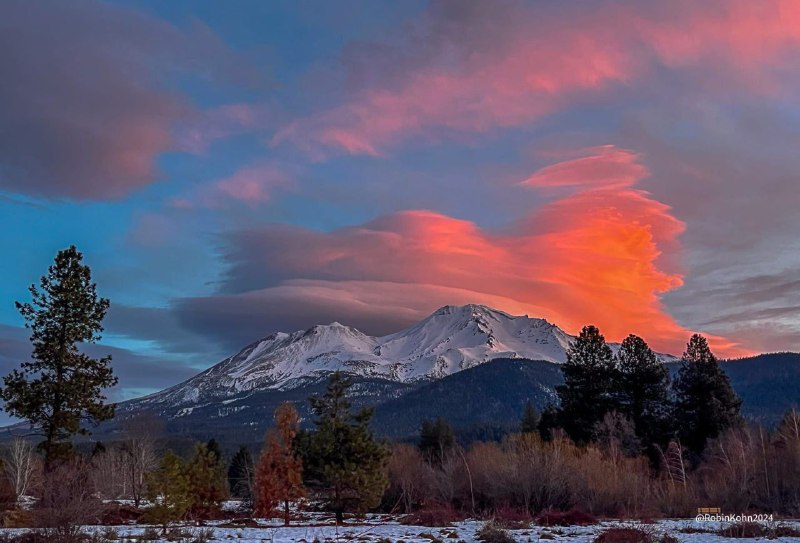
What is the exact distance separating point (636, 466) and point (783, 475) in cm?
1023

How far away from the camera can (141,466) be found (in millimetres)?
62312

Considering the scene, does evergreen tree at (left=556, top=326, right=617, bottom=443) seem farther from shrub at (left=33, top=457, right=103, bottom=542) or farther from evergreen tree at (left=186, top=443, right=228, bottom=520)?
shrub at (left=33, top=457, right=103, bottom=542)

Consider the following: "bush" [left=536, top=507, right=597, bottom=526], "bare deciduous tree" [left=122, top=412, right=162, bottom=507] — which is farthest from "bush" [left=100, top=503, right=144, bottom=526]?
"bush" [left=536, top=507, right=597, bottom=526]

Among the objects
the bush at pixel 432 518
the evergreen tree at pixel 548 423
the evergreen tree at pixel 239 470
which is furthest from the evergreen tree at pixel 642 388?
the evergreen tree at pixel 239 470

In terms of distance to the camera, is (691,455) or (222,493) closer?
(222,493)

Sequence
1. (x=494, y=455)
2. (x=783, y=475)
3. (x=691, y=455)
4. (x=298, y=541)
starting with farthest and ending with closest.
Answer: (x=691, y=455)
(x=494, y=455)
(x=783, y=475)
(x=298, y=541)

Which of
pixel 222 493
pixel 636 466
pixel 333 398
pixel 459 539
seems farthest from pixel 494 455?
pixel 459 539

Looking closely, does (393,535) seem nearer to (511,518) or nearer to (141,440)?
(511,518)

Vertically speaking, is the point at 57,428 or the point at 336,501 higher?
the point at 57,428

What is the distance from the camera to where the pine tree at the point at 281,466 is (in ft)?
131

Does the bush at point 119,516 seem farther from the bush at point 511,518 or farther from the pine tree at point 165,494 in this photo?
the bush at point 511,518

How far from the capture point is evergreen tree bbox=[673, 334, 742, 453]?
56.2 meters

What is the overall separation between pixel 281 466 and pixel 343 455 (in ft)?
14.0

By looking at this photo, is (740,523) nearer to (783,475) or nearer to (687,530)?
(687,530)
